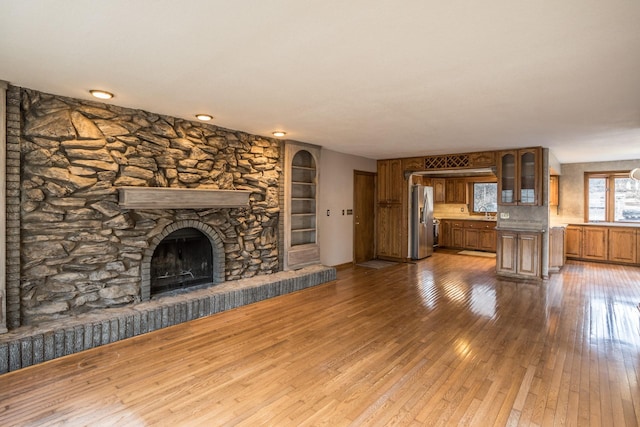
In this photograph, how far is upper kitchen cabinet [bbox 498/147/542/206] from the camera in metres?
5.92

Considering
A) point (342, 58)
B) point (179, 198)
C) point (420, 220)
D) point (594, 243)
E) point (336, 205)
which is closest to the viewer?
point (342, 58)

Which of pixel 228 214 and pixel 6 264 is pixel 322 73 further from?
pixel 6 264

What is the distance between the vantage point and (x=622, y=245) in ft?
24.1

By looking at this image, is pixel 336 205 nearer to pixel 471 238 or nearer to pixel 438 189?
pixel 438 189

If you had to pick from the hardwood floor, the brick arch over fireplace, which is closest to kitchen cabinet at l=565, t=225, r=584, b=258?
the hardwood floor

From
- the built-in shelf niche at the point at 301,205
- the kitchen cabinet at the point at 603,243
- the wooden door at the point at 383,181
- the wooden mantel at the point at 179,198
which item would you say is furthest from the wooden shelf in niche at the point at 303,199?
the kitchen cabinet at the point at 603,243

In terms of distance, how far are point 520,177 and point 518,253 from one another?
1.39 m

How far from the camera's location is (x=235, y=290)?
4418 millimetres

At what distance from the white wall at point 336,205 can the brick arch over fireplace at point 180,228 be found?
6.74ft

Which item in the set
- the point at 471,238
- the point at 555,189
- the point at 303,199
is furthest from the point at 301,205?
the point at 555,189

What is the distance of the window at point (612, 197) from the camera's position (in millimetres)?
7688

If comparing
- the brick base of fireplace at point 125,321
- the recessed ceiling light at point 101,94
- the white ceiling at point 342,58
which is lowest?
the brick base of fireplace at point 125,321

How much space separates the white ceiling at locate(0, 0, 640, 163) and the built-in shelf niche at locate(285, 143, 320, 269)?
157 cm

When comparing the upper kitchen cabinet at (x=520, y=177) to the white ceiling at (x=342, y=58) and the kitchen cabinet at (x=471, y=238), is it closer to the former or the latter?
the white ceiling at (x=342, y=58)
